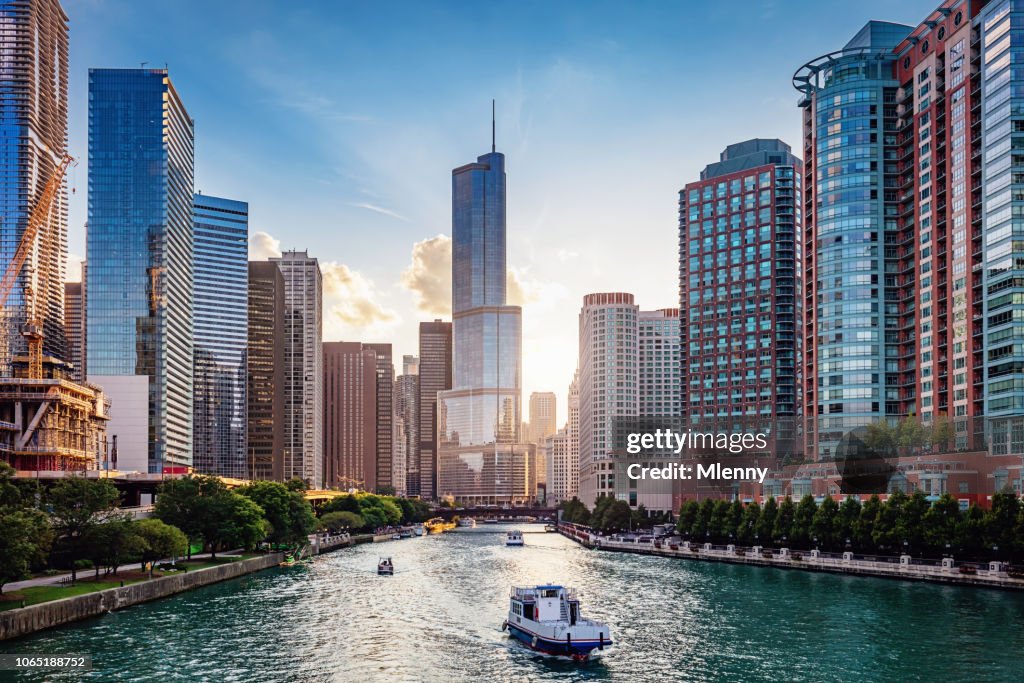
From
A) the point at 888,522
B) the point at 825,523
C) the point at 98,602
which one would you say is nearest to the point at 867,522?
the point at 888,522

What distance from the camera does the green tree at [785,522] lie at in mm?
183275

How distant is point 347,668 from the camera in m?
86.2

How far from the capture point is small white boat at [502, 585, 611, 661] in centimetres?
9088

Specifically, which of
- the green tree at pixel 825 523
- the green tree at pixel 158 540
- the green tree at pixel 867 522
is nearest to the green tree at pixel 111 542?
the green tree at pixel 158 540

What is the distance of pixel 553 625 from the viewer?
9244 cm

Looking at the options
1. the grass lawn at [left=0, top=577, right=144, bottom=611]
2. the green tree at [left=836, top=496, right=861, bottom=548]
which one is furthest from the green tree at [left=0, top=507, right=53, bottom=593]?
the green tree at [left=836, top=496, right=861, bottom=548]

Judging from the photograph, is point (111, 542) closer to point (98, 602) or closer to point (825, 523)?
point (98, 602)

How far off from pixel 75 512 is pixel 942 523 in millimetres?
114148

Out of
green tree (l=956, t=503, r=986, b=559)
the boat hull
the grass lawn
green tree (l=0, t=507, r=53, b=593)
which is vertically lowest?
the boat hull

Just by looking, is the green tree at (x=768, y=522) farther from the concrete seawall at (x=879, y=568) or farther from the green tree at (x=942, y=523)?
the green tree at (x=942, y=523)

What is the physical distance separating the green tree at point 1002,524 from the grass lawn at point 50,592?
109 metres

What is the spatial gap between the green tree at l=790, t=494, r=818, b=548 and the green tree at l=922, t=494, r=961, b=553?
29.3 m

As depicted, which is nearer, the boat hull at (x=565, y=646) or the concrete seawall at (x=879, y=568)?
the boat hull at (x=565, y=646)

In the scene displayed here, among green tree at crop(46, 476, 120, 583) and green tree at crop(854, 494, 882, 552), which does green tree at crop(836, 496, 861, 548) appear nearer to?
green tree at crop(854, 494, 882, 552)
